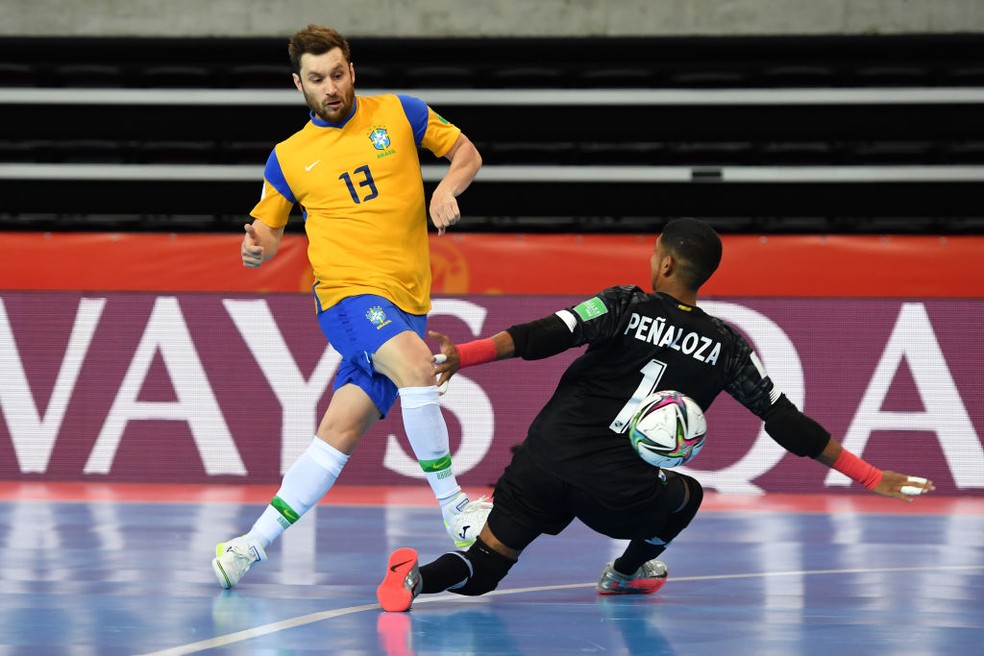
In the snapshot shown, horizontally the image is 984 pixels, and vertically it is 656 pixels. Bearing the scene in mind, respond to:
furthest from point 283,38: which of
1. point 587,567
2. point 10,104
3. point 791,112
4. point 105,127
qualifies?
point 587,567

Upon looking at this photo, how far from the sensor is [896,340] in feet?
31.5

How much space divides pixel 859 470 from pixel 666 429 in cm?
75

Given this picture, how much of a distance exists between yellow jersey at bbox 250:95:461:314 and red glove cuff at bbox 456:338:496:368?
41.6 inches

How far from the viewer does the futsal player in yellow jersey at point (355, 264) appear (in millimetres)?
5641

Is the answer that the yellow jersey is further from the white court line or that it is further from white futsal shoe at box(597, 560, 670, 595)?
white futsal shoe at box(597, 560, 670, 595)

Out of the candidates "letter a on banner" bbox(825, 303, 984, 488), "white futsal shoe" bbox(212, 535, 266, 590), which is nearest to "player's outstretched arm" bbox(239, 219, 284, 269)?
"white futsal shoe" bbox(212, 535, 266, 590)

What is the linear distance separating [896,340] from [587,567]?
13.4 ft

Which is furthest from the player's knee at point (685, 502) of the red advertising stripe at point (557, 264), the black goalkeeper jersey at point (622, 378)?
the red advertising stripe at point (557, 264)

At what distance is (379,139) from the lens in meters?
5.93

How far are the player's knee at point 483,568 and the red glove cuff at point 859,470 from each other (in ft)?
4.16

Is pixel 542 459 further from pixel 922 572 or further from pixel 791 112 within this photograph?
pixel 791 112

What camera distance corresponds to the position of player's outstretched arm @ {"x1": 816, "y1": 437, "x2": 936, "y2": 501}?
4.96 m

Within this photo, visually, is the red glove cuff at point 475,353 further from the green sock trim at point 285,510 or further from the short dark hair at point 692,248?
the green sock trim at point 285,510

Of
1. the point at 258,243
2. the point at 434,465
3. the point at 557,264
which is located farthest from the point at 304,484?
the point at 557,264
